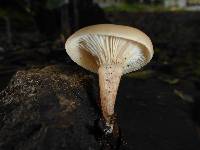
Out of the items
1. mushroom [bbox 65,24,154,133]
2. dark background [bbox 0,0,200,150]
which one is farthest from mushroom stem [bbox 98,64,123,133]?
dark background [bbox 0,0,200,150]

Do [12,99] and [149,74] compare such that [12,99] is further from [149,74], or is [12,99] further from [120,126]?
[149,74]

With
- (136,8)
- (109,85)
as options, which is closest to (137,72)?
(109,85)

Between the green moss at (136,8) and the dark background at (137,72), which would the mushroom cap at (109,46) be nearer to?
the dark background at (137,72)

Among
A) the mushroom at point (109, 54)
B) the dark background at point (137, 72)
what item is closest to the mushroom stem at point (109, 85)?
the mushroom at point (109, 54)

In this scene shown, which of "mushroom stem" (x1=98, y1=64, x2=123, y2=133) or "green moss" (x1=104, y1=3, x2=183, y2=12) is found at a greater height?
"mushroom stem" (x1=98, y1=64, x2=123, y2=133)

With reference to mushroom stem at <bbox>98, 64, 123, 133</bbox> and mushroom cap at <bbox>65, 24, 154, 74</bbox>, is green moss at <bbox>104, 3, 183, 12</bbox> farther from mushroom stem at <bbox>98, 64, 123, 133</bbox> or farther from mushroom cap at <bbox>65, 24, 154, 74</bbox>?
mushroom stem at <bbox>98, 64, 123, 133</bbox>

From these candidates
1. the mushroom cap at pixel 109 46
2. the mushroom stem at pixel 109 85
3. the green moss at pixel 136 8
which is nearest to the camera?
the mushroom cap at pixel 109 46
